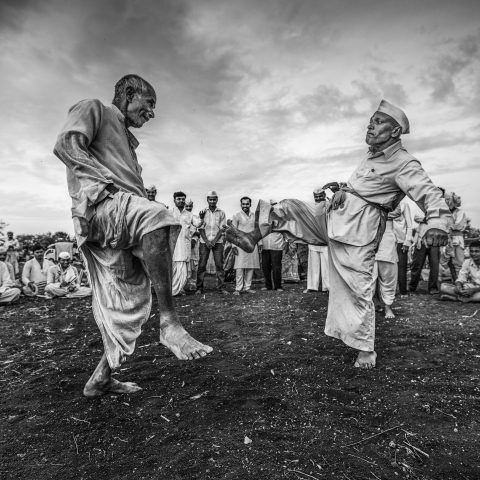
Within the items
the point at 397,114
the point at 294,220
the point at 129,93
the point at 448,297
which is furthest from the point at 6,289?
the point at 448,297

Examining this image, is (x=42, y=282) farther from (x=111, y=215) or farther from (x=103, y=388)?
(x=111, y=215)

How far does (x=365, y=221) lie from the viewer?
405 centimetres

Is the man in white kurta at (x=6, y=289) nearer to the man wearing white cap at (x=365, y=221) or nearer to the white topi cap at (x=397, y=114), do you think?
the man wearing white cap at (x=365, y=221)

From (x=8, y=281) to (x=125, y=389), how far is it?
7.94m

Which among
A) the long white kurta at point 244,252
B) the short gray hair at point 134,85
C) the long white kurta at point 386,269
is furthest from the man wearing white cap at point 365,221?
the long white kurta at point 244,252

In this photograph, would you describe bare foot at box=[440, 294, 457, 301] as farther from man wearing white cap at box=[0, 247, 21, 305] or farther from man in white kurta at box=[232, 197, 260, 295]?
man wearing white cap at box=[0, 247, 21, 305]

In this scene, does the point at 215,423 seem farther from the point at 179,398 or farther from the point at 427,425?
the point at 427,425

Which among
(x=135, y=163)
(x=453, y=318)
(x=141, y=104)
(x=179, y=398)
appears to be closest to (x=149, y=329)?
(x=179, y=398)

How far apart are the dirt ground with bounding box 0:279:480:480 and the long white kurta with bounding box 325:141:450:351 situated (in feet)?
1.32

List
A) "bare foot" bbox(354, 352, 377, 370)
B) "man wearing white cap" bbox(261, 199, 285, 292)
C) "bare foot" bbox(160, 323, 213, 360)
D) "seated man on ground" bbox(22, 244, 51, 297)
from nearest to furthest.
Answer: "bare foot" bbox(160, 323, 213, 360)
"bare foot" bbox(354, 352, 377, 370)
"man wearing white cap" bbox(261, 199, 285, 292)
"seated man on ground" bbox(22, 244, 51, 297)

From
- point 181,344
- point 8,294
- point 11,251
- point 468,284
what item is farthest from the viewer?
point 11,251

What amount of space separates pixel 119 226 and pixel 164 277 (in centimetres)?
46

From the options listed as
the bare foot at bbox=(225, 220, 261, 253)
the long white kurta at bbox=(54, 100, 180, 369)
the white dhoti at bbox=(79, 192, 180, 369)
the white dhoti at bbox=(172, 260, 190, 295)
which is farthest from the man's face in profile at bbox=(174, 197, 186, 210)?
the white dhoti at bbox=(79, 192, 180, 369)

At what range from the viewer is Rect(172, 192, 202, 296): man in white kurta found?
30.5 feet
